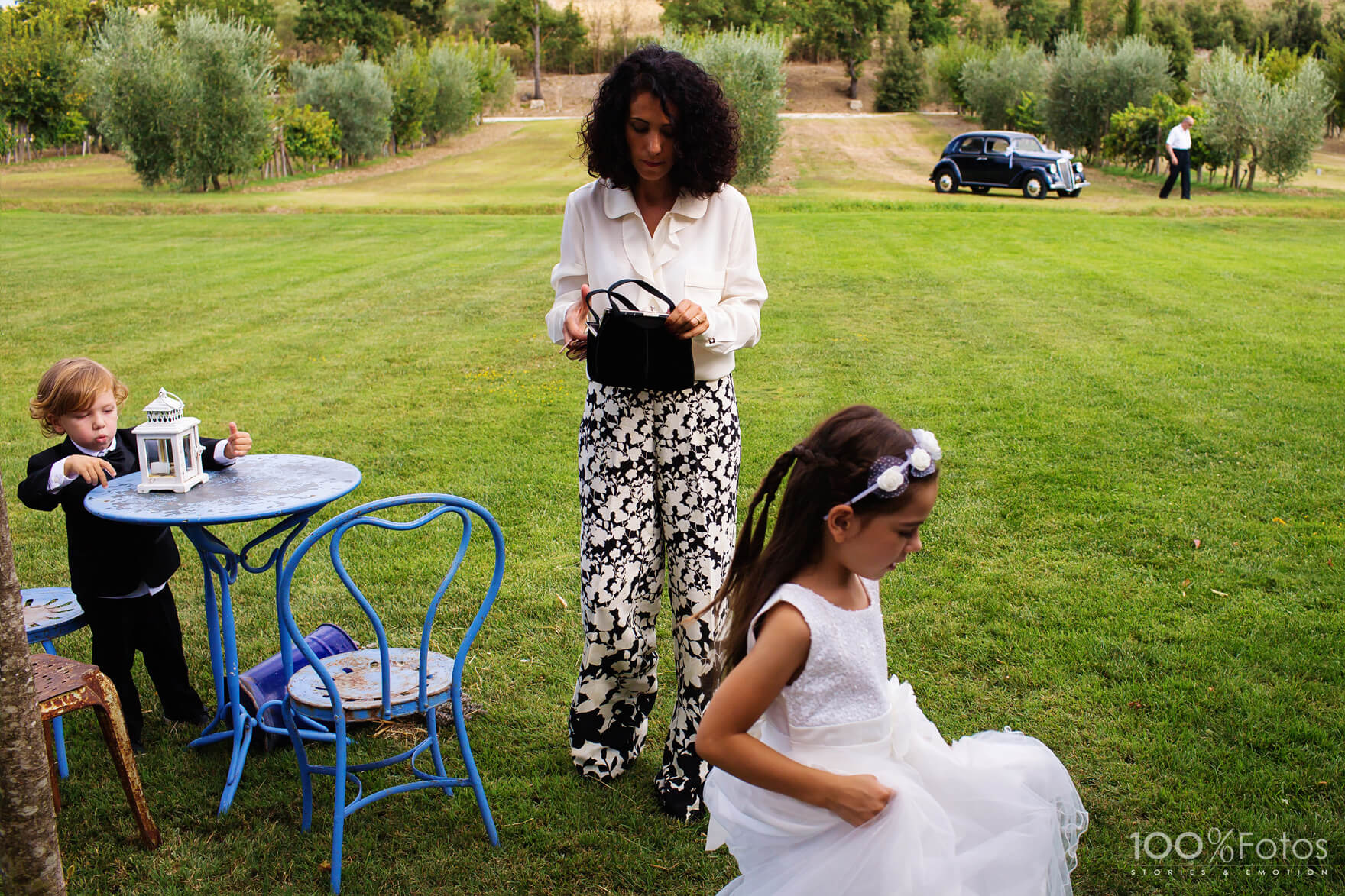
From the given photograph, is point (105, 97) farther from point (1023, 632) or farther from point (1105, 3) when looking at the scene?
point (1105, 3)

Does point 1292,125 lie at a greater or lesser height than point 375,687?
greater

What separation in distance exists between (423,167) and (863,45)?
37063 millimetres

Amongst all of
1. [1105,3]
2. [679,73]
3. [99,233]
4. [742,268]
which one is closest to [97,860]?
[742,268]

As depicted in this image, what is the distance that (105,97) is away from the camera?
92.8ft

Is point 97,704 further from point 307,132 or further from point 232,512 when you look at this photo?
point 307,132

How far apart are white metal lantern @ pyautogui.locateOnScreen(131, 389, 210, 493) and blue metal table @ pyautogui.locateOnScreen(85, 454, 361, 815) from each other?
1.5 inches

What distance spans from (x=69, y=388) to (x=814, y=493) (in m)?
2.54

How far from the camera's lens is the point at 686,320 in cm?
282

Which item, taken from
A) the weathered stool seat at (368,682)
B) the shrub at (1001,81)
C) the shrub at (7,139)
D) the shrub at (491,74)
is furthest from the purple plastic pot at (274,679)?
the shrub at (491,74)

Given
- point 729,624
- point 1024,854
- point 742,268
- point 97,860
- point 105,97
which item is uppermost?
point 105,97

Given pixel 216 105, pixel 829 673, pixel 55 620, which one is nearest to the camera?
pixel 829 673

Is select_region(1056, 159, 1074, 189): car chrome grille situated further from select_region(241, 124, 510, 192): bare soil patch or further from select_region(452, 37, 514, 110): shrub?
select_region(452, 37, 514, 110): shrub

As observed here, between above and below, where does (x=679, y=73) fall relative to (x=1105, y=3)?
below

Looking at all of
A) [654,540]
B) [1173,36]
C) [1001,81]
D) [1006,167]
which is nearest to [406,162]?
[1001,81]
